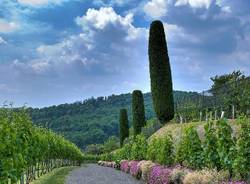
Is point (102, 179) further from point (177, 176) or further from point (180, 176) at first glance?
point (180, 176)

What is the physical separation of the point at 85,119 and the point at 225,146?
11309 centimetres

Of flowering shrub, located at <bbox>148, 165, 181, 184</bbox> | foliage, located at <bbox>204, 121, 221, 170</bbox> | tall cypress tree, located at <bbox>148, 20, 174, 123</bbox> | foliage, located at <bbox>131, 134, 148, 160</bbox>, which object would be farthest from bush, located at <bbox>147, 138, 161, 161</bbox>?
tall cypress tree, located at <bbox>148, 20, 174, 123</bbox>

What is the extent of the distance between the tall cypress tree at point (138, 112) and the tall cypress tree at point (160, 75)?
507 inches

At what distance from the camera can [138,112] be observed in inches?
2486

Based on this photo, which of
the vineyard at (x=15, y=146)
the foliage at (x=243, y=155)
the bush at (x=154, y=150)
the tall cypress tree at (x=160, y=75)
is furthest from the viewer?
the tall cypress tree at (x=160, y=75)

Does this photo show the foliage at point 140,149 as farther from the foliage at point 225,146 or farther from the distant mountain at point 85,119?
the distant mountain at point 85,119

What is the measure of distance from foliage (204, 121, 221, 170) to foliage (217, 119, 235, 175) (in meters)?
0.64

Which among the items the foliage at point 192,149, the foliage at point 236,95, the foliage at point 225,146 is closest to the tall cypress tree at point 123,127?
the foliage at point 236,95

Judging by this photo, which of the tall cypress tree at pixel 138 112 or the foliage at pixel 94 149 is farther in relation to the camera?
the foliage at pixel 94 149

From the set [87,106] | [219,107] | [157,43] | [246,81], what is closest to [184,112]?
[157,43]

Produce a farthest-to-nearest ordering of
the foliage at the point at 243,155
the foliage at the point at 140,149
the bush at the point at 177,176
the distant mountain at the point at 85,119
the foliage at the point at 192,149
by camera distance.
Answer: the distant mountain at the point at 85,119 → the foliage at the point at 140,149 → the foliage at the point at 192,149 → the bush at the point at 177,176 → the foliage at the point at 243,155

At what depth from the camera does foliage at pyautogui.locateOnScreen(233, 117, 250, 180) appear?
13398 mm

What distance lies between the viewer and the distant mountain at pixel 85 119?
118562 mm

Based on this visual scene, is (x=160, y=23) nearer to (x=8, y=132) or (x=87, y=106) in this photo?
(x=8, y=132)
